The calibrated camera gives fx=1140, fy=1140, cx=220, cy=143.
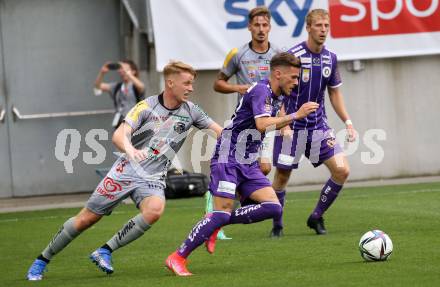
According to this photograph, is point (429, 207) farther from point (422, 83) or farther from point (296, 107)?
point (422, 83)

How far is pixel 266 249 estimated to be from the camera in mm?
10977

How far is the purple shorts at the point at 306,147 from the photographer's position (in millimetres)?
12062

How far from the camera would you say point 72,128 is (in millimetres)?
19109

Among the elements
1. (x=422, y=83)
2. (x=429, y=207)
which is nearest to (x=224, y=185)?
(x=429, y=207)

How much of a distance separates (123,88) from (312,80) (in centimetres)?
643

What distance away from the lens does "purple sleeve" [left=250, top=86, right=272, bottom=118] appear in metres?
9.61

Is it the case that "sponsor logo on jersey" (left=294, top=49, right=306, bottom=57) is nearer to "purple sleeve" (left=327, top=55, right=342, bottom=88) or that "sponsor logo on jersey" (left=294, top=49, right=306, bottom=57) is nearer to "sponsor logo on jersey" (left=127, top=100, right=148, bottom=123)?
"purple sleeve" (left=327, top=55, right=342, bottom=88)

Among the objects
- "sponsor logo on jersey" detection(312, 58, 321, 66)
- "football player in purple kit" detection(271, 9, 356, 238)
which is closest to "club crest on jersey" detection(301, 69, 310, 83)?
"football player in purple kit" detection(271, 9, 356, 238)

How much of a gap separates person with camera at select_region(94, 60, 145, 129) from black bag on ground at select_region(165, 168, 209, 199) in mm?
1333

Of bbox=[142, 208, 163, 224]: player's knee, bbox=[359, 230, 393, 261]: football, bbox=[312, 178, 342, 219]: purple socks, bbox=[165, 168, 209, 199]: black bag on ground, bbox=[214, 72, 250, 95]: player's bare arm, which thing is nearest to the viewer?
bbox=[142, 208, 163, 224]: player's knee

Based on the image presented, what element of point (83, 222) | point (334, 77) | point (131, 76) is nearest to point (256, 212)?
point (83, 222)

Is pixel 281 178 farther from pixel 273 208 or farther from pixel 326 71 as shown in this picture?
pixel 273 208

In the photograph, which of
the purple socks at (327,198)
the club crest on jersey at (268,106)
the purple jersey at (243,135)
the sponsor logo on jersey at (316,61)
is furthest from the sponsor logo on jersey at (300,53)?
the club crest on jersey at (268,106)

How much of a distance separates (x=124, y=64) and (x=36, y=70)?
7.17 feet
